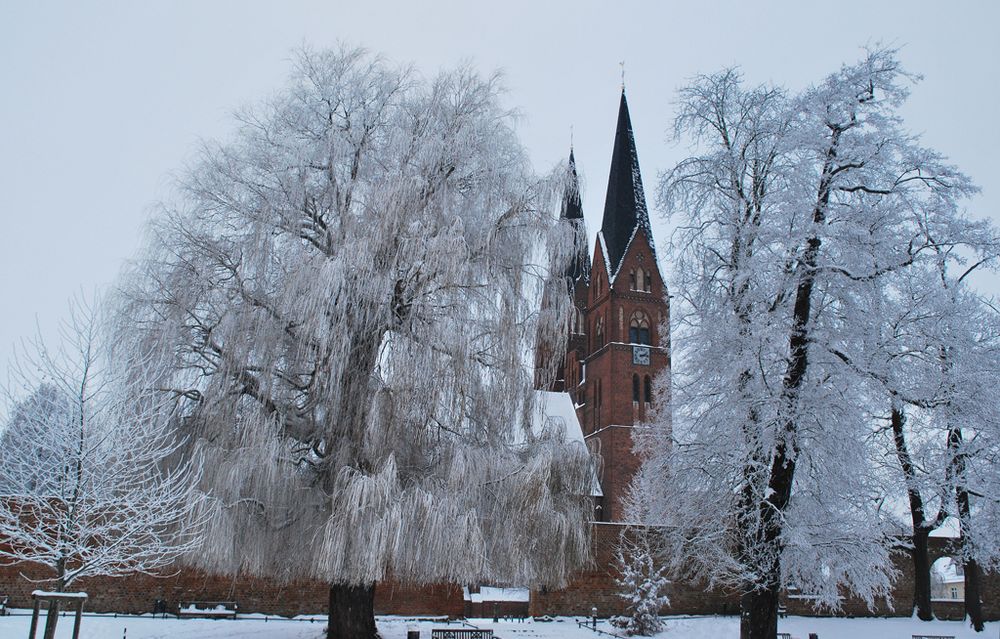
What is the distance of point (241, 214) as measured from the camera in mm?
11398

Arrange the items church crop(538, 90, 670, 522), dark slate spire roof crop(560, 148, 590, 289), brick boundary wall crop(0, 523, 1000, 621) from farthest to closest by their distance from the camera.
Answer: church crop(538, 90, 670, 522) → brick boundary wall crop(0, 523, 1000, 621) → dark slate spire roof crop(560, 148, 590, 289)

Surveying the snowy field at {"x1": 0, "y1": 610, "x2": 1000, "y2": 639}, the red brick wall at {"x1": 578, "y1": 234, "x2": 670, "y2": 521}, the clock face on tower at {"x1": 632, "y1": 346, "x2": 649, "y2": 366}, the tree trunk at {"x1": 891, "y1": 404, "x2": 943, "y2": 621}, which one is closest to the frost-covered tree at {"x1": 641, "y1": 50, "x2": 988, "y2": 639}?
the tree trunk at {"x1": 891, "y1": 404, "x2": 943, "y2": 621}

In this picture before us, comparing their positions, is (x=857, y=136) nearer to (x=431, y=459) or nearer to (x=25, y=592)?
(x=431, y=459)

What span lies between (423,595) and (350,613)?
8030 mm

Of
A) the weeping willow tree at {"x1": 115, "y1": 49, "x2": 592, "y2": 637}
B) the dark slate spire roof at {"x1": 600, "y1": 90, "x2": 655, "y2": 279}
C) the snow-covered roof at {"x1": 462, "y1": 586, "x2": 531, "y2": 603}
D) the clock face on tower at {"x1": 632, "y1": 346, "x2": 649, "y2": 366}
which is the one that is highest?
the dark slate spire roof at {"x1": 600, "y1": 90, "x2": 655, "y2": 279}

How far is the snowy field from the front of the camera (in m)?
13.8

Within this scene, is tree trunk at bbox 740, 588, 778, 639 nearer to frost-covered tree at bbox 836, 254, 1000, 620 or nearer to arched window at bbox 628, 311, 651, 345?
frost-covered tree at bbox 836, 254, 1000, 620

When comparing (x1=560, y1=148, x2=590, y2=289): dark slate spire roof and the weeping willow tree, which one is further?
(x1=560, y1=148, x2=590, y2=289): dark slate spire roof

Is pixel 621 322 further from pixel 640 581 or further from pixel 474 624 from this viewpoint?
pixel 474 624

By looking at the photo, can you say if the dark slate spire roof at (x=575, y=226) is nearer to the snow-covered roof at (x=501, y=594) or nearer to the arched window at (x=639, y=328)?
the snow-covered roof at (x=501, y=594)

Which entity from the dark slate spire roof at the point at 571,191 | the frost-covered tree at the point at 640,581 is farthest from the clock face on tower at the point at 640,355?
the dark slate spire roof at the point at 571,191

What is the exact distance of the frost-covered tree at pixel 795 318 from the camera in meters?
9.92

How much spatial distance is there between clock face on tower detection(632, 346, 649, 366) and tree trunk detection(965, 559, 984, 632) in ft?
71.6

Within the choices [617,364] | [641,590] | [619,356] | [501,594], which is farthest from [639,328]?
[641,590]
